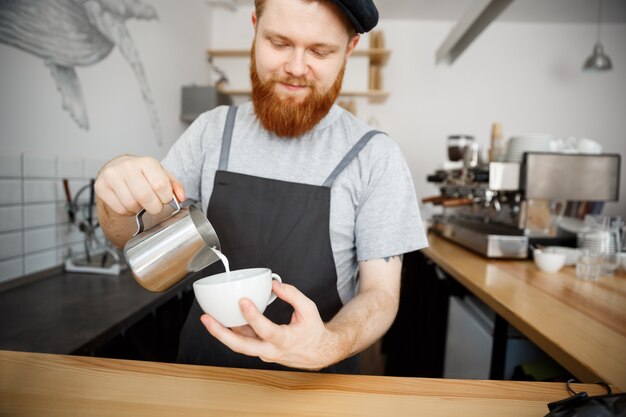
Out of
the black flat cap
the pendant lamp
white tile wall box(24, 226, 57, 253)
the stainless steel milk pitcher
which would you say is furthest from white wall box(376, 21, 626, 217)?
the stainless steel milk pitcher

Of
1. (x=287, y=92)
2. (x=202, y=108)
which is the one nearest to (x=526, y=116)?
(x=202, y=108)

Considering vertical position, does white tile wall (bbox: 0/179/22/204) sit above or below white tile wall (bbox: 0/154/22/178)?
below

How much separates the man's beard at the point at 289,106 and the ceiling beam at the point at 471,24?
1144mm

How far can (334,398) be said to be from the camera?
651 millimetres

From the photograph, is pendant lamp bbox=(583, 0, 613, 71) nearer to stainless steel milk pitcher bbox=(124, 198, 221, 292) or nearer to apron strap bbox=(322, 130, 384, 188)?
apron strap bbox=(322, 130, 384, 188)

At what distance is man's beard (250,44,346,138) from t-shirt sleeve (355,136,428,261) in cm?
16

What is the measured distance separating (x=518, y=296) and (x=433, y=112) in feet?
10.7

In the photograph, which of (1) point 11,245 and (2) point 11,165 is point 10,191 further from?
(1) point 11,245

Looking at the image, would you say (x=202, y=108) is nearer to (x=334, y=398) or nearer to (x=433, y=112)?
(x=433, y=112)

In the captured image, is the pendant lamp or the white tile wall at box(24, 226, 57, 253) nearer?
the white tile wall at box(24, 226, 57, 253)

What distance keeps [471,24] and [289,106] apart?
1.44 meters

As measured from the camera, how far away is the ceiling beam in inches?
72.3

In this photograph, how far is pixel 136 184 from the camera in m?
0.72

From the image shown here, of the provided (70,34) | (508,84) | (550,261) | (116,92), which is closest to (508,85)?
(508,84)
